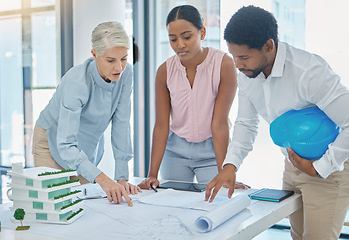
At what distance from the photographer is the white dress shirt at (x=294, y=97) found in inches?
52.8

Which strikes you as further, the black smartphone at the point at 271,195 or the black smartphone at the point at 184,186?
the black smartphone at the point at 184,186

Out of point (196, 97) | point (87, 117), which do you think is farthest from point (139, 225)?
point (196, 97)

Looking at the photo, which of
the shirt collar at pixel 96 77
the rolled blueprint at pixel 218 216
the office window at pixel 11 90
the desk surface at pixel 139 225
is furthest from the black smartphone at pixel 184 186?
the office window at pixel 11 90

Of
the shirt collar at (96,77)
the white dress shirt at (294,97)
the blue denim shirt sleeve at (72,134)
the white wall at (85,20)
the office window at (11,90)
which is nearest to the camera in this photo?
the white dress shirt at (294,97)

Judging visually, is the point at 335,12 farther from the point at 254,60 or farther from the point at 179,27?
the point at 254,60

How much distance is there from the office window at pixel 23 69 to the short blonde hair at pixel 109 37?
72.0 inches

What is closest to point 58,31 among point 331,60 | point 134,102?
point 134,102

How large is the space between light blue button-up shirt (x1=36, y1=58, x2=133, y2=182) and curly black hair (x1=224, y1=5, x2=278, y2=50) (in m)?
0.67

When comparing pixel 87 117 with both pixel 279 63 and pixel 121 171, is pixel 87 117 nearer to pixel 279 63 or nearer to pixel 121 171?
pixel 121 171

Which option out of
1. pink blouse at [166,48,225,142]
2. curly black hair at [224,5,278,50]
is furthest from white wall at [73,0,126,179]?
curly black hair at [224,5,278,50]

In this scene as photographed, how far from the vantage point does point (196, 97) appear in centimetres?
199

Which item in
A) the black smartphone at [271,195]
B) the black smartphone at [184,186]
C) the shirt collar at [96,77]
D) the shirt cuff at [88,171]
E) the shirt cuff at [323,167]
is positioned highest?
the shirt collar at [96,77]

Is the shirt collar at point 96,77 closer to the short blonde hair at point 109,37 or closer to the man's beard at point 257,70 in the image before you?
the short blonde hair at point 109,37

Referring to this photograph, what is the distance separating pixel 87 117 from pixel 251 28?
872 millimetres
